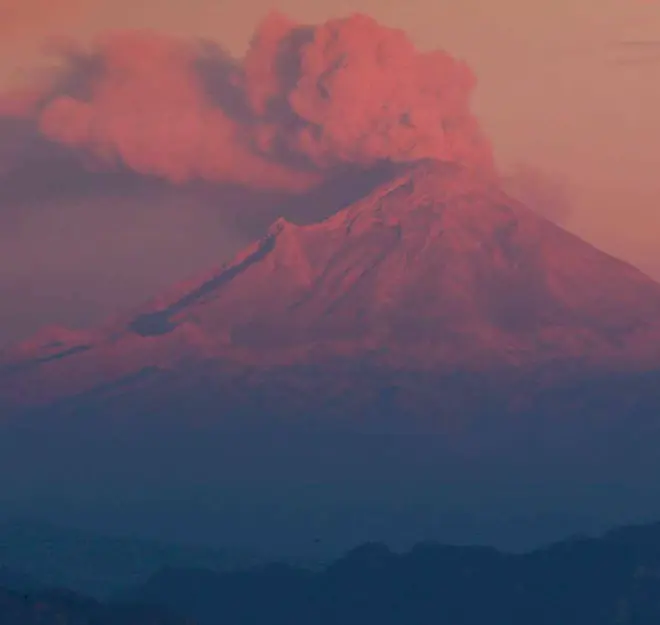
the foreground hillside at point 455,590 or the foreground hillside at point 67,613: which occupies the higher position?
the foreground hillside at point 455,590

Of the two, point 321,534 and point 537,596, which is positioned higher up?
point 321,534

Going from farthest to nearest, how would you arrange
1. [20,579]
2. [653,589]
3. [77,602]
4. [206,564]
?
[206,564] → [20,579] → [653,589] → [77,602]

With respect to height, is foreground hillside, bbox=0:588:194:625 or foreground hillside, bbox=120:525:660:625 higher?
foreground hillside, bbox=120:525:660:625

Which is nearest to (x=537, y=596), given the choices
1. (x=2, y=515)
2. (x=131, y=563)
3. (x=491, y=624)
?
(x=491, y=624)

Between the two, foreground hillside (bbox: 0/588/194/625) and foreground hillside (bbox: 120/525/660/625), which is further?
foreground hillside (bbox: 120/525/660/625)

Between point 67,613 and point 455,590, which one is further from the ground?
point 455,590

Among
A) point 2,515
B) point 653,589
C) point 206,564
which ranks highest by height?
point 2,515

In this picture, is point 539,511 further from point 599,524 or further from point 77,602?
point 77,602

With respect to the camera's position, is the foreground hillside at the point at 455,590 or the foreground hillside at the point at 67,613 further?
the foreground hillside at the point at 455,590

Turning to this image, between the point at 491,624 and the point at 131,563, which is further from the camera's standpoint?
the point at 131,563

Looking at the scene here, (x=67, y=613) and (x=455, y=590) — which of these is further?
(x=455, y=590)

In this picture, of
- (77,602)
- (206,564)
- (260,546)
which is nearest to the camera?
(77,602)
